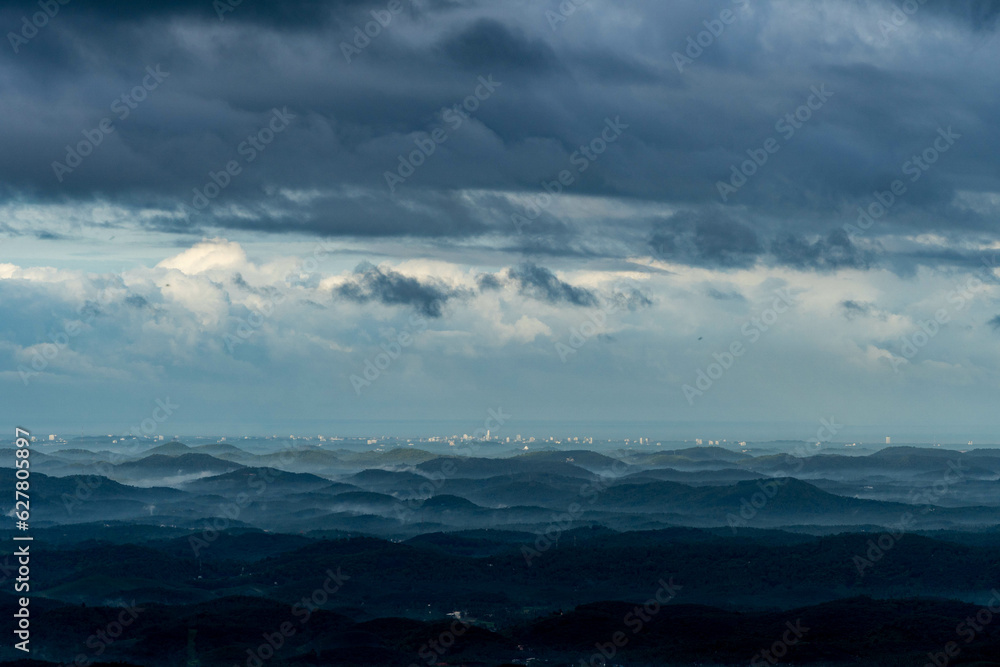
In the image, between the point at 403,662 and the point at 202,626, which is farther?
the point at 202,626

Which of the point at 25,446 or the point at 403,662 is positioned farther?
the point at 403,662

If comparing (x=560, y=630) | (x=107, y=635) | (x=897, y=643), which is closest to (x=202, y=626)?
(x=107, y=635)

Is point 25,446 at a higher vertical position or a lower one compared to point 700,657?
higher

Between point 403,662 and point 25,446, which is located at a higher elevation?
point 25,446

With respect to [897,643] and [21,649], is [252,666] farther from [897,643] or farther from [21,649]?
[897,643]

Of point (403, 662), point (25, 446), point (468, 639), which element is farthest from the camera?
point (468, 639)

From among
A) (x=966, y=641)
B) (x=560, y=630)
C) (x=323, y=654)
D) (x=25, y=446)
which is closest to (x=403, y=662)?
(x=323, y=654)

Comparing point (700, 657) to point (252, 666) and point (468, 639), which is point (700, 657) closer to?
point (468, 639)

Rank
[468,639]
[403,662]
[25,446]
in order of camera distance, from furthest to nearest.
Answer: [468,639] < [403,662] < [25,446]
